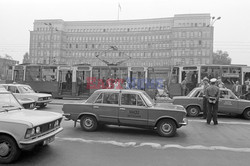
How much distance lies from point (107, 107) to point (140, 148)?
212 cm

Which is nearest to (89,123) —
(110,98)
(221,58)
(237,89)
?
(110,98)

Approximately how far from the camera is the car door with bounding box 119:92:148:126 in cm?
721

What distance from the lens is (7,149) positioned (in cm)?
451

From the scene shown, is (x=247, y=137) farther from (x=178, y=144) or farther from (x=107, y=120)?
(x=107, y=120)

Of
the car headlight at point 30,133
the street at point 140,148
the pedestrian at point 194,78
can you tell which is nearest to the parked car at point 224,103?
the street at point 140,148

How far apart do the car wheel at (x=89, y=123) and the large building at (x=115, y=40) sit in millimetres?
88522

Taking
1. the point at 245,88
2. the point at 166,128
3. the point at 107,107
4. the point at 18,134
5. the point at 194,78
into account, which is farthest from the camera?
the point at 194,78

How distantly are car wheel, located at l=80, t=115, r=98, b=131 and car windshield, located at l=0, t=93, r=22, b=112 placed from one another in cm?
250

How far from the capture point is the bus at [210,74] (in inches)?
643

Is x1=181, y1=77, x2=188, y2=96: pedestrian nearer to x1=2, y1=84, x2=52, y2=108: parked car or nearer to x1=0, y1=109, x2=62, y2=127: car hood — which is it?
x1=2, y1=84, x2=52, y2=108: parked car

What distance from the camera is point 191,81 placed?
16906mm

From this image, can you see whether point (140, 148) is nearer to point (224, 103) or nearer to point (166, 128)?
point (166, 128)

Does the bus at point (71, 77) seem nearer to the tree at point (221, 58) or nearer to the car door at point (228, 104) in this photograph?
the car door at point (228, 104)

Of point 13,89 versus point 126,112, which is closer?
point 126,112
